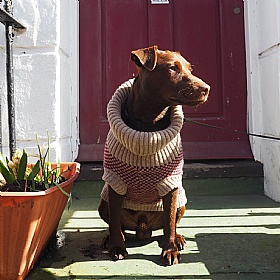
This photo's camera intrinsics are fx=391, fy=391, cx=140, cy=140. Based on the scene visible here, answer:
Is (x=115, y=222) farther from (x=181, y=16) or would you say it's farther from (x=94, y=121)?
(x=181, y=16)

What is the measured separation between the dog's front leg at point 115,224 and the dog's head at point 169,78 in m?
0.53

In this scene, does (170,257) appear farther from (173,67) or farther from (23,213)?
(173,67)

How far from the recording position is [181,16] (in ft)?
11.1

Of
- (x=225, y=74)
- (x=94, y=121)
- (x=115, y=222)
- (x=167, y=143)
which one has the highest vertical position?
(x=225, y=74)

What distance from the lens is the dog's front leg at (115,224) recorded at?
1876 mm

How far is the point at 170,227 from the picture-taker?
1874mm

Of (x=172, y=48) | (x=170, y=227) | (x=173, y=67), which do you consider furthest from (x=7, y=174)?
(x=172, y=48)

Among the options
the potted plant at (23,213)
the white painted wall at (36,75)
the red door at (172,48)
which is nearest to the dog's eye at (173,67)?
the potted plant at (23,213)

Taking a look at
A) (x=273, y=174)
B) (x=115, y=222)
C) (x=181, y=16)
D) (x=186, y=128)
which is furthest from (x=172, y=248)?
(x=181, y=16)

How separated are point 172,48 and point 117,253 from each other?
203 centimetres

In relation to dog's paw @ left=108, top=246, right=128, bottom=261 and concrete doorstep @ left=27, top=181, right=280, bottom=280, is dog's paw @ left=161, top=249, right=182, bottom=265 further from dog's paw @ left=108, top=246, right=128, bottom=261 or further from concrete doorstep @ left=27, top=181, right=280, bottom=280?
dog's paw @ left=108, top=246, right=128, bottom=261

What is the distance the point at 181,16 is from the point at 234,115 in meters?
0.97

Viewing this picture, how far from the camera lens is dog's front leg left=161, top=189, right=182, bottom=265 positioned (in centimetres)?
181

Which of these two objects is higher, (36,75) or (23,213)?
(36,75)
